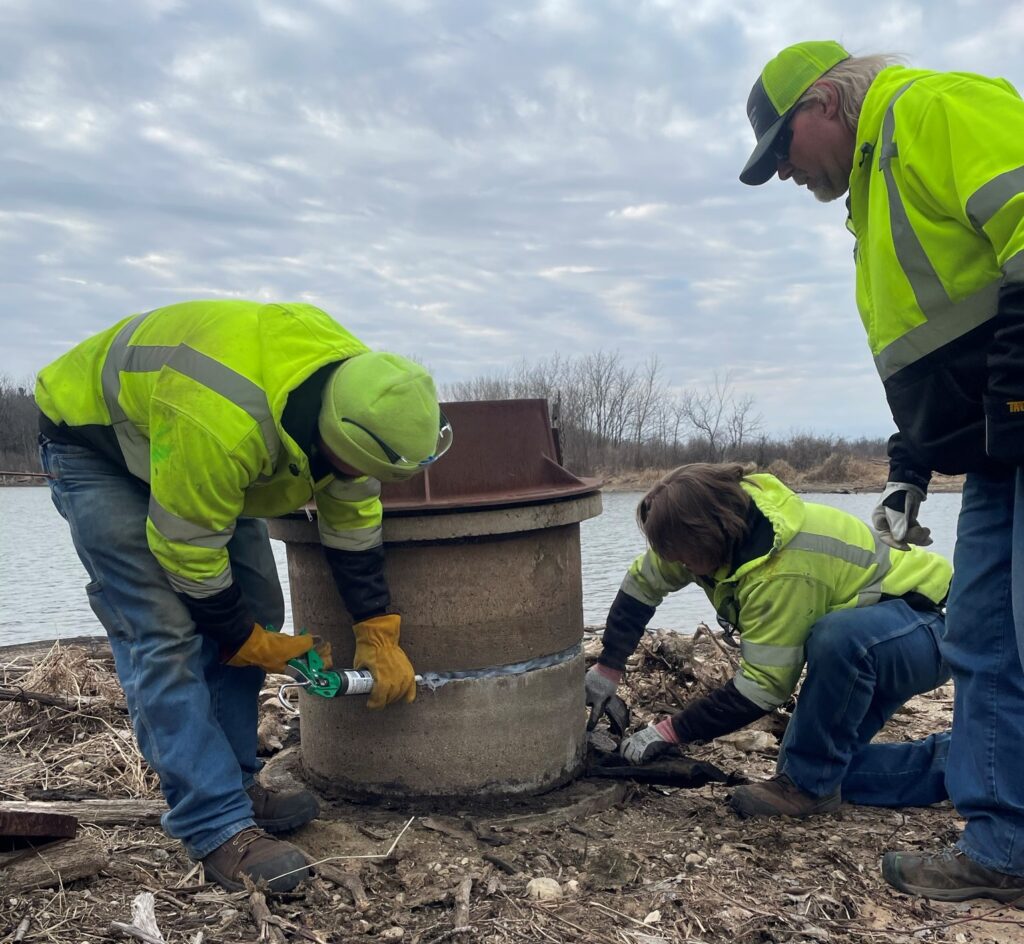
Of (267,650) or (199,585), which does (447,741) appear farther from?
(199,585)

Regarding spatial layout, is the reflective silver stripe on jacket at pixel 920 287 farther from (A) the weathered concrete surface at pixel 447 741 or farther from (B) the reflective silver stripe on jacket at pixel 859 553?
(A) the weathered concrete surface at pixel 447 741

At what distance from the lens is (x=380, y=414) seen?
268 cm

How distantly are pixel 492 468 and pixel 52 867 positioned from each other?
1.89 metres

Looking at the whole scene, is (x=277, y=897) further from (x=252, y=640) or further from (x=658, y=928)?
(x=658, y=928)

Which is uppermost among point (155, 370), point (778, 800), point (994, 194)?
point (994, 194)

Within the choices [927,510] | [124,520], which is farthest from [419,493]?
[927,510]

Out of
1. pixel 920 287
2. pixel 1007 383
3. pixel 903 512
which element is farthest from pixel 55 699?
pixel 1007 383

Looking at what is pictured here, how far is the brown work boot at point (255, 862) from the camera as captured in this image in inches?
110

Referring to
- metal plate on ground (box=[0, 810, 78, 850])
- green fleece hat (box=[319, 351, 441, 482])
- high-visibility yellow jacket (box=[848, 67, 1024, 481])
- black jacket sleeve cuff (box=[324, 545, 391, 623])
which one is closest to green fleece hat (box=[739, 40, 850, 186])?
high-visibility yellow jacket (box=[848, 67, 1024, 481])

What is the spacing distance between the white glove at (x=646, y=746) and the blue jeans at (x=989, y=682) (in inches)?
42.9

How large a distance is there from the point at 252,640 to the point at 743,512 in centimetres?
175

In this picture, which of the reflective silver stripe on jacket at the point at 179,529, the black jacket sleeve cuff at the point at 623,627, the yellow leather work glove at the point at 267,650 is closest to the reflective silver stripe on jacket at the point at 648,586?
the black jacket sleeve cuff at the point at 623,627

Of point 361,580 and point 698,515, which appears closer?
point 361,580

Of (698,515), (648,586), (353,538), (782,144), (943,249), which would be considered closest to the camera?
(943,249)
